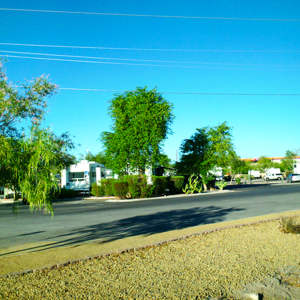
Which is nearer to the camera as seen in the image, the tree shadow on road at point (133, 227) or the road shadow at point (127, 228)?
the road shadow at point (127, 228)

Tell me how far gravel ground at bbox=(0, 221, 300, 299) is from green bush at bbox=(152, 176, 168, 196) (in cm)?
1906

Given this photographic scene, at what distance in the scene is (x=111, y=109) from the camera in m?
31.6

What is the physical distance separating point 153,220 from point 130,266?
6.24 m

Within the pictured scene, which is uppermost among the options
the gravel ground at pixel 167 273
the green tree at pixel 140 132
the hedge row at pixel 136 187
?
the green tree at pixel 140 132

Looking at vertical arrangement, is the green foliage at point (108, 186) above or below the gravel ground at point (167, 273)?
above

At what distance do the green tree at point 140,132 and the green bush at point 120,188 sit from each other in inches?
134

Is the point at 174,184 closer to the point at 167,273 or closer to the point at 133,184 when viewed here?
the point at 133,184

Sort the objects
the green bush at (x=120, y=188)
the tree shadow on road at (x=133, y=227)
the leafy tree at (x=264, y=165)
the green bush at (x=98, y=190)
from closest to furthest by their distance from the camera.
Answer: the tree shadow on road at (x=133, y=227) < the green bush at (x=120, y=188) < the green bush at (x=98, y=190) < the leafy tree at (x=264, y=165)

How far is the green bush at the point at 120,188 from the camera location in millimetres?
24875

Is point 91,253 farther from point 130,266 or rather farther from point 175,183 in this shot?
point 175,183

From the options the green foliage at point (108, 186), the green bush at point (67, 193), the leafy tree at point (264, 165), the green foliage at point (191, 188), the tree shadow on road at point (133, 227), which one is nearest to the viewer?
the tree shadow on road at point (133, 227)

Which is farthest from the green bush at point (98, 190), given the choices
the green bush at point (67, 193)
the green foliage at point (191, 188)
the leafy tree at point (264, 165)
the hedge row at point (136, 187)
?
the leafy tree at point (264, 165)

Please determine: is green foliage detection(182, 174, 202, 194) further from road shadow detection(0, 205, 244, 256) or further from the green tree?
road shadow detection(0, 205, 244, 256)

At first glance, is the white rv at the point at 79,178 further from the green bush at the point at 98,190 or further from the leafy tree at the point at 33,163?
the leafy tree at the point at 33,163
